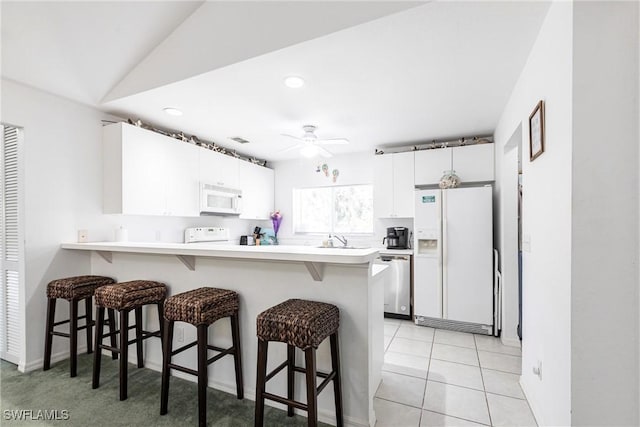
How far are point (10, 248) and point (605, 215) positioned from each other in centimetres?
414

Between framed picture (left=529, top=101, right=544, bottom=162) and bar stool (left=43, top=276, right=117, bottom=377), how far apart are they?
11.0 feet

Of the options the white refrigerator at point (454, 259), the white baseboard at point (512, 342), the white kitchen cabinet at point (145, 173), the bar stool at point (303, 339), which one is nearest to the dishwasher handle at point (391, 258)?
the white refrigerator at point (454, 259)

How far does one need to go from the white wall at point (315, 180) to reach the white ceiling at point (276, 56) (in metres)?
1.55

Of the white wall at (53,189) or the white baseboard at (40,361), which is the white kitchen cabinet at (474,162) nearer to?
the white wall at (53,189)

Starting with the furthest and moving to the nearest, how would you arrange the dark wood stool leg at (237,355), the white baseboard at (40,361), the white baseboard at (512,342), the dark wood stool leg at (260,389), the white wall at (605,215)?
the white baseboard at (512,342)
the white baseboard at (40,361)
the dark wood stool leg at (237,355)
the dark wood stool leg at (260,389)
the white wall at (605,215)

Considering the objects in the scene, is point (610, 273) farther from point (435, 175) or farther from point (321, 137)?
point (321, 137)

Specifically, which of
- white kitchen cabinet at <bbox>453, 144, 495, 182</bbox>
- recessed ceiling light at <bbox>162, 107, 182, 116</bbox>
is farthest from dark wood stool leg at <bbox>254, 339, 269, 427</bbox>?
white kitchen cabinet at <bbox>453, 144, 495, 182</bbox>

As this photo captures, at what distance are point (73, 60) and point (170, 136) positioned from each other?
1.18 m

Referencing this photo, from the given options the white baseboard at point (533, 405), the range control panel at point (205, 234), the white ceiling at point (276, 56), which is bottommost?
the white baseboard at point (533, 405)

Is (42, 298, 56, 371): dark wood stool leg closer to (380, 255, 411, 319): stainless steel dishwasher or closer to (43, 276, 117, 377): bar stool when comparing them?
(43, 276, 117, 377): bar stool

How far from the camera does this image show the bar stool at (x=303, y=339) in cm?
149

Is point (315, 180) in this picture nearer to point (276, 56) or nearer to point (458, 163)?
point (458, 163)

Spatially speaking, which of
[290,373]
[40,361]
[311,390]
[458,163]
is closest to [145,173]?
[40,361]

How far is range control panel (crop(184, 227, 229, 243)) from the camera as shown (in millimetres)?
3820
